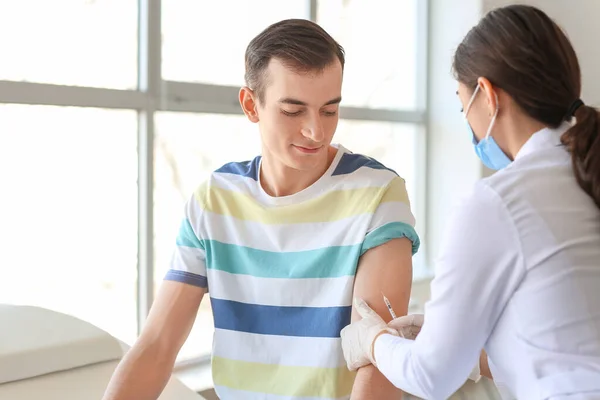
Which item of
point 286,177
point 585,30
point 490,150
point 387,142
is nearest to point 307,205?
point 286,177

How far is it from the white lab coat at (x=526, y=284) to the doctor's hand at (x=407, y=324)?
0.18m

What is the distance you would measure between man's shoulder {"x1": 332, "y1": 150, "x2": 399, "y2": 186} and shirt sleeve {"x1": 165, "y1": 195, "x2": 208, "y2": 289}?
1.03 feet

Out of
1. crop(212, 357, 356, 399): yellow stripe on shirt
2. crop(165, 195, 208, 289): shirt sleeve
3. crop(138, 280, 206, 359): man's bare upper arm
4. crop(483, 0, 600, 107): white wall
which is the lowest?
crop(212, 357, 356, 399): yellow stripe on shirt

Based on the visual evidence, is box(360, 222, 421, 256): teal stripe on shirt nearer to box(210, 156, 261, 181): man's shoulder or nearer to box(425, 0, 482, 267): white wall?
box(210, 156, 261, 181): man's shoulder

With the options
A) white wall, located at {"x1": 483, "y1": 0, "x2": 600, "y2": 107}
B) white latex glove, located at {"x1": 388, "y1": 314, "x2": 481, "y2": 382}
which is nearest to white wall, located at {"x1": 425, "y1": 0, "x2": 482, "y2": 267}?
white wall, located at {"x1": 483, "y1": 0, "x2": 600, "y2": 107}

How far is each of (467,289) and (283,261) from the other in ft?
1.66

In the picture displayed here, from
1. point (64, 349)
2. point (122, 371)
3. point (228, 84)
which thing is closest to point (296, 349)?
point (122, 371)

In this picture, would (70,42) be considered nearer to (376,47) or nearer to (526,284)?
(526,284)

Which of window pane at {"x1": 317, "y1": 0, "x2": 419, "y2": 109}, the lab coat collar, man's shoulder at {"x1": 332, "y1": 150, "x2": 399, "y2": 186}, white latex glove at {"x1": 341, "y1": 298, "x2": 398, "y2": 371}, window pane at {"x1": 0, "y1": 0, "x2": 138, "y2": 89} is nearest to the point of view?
the lab coat collar

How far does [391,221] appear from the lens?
4.56ft

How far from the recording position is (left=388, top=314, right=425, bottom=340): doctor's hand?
127 centimetres

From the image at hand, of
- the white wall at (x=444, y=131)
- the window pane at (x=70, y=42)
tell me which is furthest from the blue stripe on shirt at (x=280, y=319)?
the white wall at (x=444, y=131)

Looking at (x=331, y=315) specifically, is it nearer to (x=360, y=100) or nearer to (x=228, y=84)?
(x=228, y=84)

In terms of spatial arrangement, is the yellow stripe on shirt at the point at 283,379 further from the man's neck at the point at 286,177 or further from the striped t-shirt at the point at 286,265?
the man's neck at the point at 286,177
